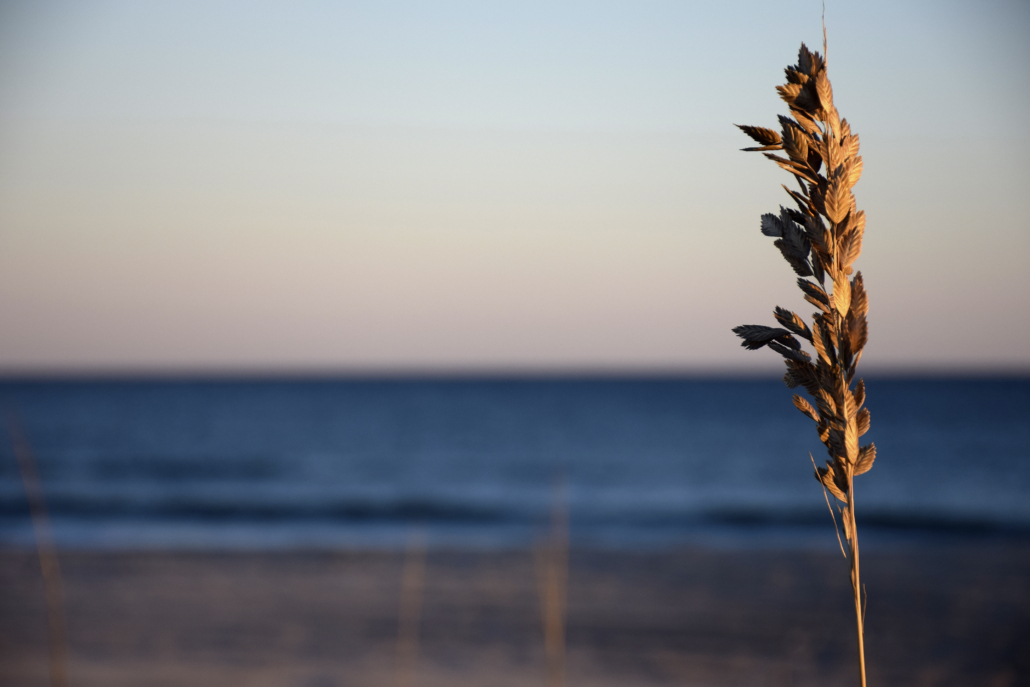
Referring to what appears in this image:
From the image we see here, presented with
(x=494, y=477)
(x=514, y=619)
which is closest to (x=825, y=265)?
(x=514, y=619)

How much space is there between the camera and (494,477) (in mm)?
20000

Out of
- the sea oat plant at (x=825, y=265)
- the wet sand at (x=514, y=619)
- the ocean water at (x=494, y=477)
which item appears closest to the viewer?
the sea oat plant at (x=825, y=265)

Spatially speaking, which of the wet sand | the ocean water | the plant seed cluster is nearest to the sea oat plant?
the plant seed cluster

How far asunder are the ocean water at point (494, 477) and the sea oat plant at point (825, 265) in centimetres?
93

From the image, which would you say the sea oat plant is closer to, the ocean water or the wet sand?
the ocean water

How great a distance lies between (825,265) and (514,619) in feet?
22.3

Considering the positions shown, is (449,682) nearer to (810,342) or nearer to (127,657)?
(127,657)

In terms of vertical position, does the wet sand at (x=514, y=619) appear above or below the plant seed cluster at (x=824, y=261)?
below

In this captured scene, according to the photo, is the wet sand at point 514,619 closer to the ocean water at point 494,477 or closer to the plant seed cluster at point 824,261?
the ocean water at point 494,477

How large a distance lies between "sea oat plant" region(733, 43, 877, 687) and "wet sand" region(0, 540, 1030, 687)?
5.28 meters

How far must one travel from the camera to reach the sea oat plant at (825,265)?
78 cm

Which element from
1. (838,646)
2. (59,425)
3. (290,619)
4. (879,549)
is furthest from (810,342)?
(59,425)

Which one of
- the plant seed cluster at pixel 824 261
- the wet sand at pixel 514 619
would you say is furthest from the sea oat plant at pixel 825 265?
the wet sand at pixel 514 619

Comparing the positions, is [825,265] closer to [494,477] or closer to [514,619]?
[514,619]
